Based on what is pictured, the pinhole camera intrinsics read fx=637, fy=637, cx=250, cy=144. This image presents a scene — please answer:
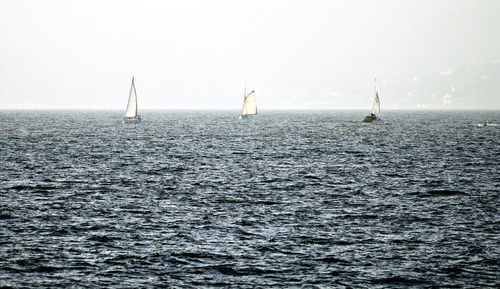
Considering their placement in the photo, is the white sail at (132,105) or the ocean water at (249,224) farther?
the white sail at (132,105)

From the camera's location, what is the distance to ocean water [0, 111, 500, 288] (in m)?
27.6

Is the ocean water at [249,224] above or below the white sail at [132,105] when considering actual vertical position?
below

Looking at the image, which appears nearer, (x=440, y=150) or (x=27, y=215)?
(x=27, y=215)

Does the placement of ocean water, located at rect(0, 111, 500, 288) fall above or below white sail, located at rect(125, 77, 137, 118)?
below

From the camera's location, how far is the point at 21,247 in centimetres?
3166

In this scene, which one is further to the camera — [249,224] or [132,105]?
[132,105]

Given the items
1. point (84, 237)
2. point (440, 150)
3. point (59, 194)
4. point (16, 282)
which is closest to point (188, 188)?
point (59, 194)

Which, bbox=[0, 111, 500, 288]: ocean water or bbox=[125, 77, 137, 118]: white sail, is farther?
bbox=[125, 77, 137, 118]: white sail

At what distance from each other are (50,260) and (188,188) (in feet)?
76.5

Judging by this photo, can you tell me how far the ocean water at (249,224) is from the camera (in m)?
27.6

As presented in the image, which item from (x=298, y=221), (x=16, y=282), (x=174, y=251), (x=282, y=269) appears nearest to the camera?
(x=16, y=282)

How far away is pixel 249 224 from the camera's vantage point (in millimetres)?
37438

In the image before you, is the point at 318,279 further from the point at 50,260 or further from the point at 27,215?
the point at 27,215

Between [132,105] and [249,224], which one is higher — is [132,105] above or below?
above
